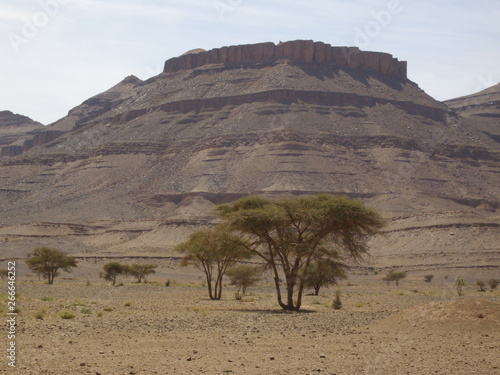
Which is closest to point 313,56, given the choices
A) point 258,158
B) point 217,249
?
point 258,158

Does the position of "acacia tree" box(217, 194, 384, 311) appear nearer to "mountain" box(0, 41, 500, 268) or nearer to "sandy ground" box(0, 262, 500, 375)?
"sandy ground" box(0, 262, 500, 375)

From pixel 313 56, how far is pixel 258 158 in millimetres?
43040

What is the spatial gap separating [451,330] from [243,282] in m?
29.6

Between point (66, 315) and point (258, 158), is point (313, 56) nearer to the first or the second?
point (258, 158)

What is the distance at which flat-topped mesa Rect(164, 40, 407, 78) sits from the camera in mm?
176625

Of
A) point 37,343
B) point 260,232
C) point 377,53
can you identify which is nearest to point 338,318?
point 260,232

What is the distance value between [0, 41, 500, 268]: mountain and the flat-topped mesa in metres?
0.28

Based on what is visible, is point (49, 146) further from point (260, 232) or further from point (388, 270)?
point (260, 232)

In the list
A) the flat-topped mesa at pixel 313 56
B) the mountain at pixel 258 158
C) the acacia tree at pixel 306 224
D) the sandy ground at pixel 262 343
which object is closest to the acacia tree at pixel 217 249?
the acacia tree at pixel 306 224

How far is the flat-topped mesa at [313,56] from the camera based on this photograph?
177m

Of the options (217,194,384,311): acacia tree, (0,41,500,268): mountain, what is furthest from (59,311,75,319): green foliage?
(0,41,500,268): mountain

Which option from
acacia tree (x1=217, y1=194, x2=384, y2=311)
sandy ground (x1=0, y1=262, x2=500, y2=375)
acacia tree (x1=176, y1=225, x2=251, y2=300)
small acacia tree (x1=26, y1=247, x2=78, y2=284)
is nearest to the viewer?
sandy ground (x1=0, y1=262, x2=500, y2=375)

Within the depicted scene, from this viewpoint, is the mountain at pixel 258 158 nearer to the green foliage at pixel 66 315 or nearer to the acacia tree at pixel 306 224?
the acacia tree at pixel 306 224

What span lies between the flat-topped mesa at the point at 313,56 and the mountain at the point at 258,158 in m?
0.28
